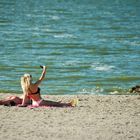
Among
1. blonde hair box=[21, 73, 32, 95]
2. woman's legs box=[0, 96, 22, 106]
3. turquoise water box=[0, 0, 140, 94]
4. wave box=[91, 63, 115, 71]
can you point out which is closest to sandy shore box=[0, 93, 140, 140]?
woman's legs box=[0, 96, 22, 106]

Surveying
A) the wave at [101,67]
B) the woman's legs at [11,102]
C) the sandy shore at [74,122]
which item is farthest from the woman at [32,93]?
the wave at [101,67]

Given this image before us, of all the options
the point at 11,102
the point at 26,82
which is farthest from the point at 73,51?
the point at 26,82

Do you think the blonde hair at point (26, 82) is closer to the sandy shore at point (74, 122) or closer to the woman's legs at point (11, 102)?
the woman's legs at point (11, 102)

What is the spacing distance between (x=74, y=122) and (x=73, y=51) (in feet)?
68.8

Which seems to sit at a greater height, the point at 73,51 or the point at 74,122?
the point at 74,122

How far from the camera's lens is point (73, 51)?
37562 mm

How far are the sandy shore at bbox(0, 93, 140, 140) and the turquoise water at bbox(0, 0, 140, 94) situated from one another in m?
5.72

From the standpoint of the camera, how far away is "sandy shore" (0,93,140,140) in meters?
15.3

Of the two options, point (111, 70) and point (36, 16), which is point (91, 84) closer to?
point (111, 70)

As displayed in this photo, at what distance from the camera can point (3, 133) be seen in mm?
15320

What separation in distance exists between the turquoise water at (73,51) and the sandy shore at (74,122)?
5.72 meters

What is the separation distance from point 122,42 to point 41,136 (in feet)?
93.8

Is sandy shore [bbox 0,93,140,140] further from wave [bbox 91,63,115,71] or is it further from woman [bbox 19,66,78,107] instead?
wave [bbox 91,63,115,71]

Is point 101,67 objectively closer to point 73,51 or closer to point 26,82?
point 73,51
